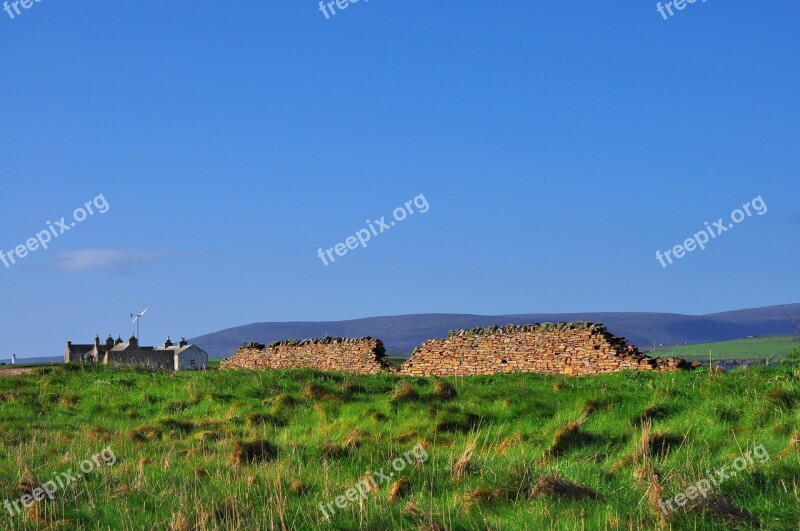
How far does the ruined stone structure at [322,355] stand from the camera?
37125mm

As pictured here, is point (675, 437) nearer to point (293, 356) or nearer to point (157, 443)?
point (157, 443)

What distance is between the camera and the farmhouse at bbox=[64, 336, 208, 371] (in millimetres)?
65500

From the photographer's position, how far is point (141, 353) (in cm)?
6681

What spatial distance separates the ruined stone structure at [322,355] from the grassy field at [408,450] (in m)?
9.34

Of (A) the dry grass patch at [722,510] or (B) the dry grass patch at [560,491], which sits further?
(B) the dry grass patch at [560,491]

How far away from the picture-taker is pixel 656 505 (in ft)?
34.7

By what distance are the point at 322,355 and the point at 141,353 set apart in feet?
105

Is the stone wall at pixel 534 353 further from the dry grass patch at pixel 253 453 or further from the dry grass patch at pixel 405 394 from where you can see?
the dry grass patch at pixel 253 453

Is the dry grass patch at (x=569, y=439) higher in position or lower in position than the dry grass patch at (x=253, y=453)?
lower

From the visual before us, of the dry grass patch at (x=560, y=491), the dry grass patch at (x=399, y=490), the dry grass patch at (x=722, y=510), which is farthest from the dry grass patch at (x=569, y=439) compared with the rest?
the dry grass patch at (x=722, y=510)

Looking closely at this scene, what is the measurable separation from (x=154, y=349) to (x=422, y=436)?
5500cm

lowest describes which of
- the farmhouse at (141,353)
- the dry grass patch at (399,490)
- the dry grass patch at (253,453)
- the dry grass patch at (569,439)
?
the dry grass patch at (569,439)

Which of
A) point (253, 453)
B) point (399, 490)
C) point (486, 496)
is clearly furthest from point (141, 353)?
point (486, 496)

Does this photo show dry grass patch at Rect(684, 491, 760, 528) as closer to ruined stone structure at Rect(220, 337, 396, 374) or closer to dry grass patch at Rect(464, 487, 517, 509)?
dry grass patch at Rect(464, 487, 517, 509)
